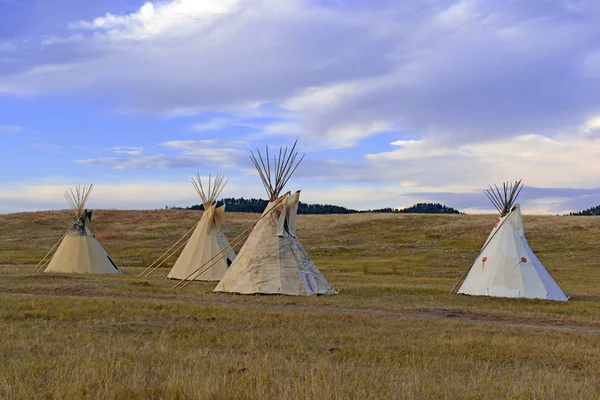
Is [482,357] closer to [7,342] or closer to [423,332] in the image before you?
[423,332]

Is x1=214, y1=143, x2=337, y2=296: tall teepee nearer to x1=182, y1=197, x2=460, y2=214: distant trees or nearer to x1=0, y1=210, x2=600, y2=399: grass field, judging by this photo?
x1=0, y1=210, x2=600, y2=399: grass field

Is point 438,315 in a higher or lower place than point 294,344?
lower

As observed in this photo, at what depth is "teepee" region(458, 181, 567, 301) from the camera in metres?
21.3

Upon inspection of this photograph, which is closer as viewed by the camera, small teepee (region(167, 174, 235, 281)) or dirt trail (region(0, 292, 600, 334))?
dirt trail (region(0, 292, 600, 334))

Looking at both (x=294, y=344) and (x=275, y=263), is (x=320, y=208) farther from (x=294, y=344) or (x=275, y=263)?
(x=294, y=344)

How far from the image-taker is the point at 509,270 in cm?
2170

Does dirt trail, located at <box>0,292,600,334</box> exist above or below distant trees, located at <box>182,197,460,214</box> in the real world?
below

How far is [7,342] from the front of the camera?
927 centimetres

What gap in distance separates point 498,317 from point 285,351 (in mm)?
8339

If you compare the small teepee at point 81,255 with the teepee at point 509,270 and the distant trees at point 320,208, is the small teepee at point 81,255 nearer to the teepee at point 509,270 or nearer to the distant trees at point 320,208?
the teepee at point 509,270

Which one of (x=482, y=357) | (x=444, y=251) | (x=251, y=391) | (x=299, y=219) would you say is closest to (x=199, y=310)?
(x=482, y=357)

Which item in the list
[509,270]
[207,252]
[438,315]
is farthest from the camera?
[207,252]

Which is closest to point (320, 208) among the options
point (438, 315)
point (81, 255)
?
point (81, 255)

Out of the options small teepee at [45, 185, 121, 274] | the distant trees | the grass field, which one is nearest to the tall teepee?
the grass field
